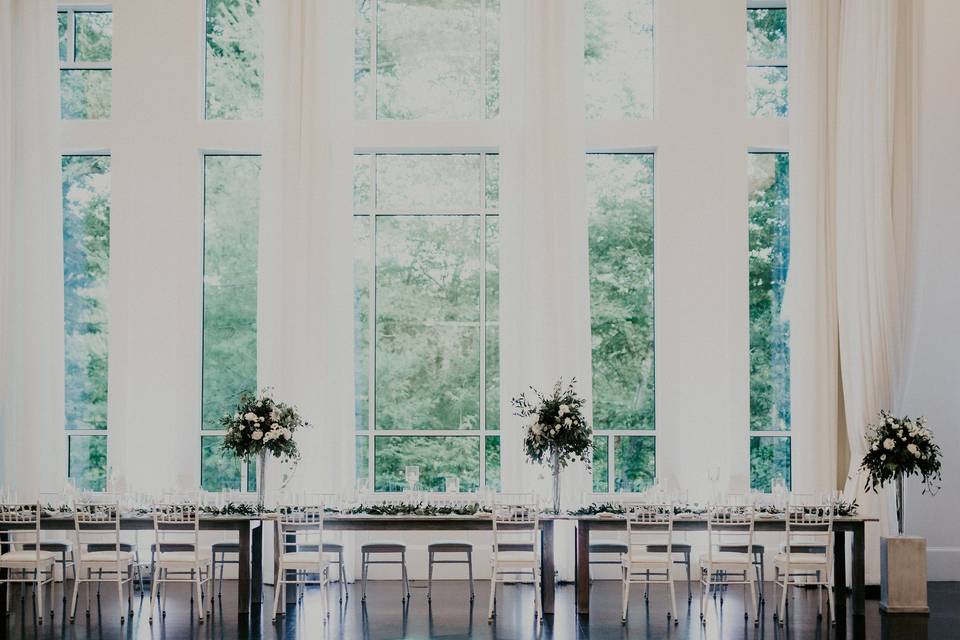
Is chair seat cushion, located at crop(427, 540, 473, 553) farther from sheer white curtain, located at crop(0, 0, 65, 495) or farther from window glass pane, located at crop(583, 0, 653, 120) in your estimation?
window glass pane, located at crop(583, 0, 653, 120)

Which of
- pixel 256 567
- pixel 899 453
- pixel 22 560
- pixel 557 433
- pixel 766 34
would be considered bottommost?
pixel 256 567

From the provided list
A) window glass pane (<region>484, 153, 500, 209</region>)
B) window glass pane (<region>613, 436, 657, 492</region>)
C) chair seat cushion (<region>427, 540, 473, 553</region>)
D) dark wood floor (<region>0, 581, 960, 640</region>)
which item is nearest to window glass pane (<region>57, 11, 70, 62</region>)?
window glass pane (<region>484, 153, 500, 209</region>)

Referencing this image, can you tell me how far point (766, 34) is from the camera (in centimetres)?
1214

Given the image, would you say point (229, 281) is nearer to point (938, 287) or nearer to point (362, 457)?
point (362, 457)

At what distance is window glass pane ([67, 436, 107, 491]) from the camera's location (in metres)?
12.1

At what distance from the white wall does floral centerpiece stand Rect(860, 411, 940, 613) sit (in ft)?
4.20

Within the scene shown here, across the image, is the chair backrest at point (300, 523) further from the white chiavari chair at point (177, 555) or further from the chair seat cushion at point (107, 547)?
the chair seat cushion at point (107, 547)

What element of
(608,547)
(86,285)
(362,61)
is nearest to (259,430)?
(608,547)

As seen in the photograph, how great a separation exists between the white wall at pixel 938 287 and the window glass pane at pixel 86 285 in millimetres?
9111

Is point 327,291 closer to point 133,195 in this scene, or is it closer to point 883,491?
point 133,195

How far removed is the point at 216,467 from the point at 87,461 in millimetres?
1550

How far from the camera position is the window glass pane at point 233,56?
1223cm

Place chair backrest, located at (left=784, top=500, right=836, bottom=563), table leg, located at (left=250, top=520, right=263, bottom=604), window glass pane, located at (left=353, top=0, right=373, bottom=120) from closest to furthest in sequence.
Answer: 1. chair backrest, located at (left=784, top=500, right=836, bottom=563)
2. table leg, located at (left=250, top=520, right=263, bottom=604)
3. window glass pane, located at (left=353, top=0, right=373, bottom=120)

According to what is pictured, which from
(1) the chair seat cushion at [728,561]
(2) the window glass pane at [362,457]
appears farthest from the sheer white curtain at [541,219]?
(1) the chair seat cushion at [728,561]
